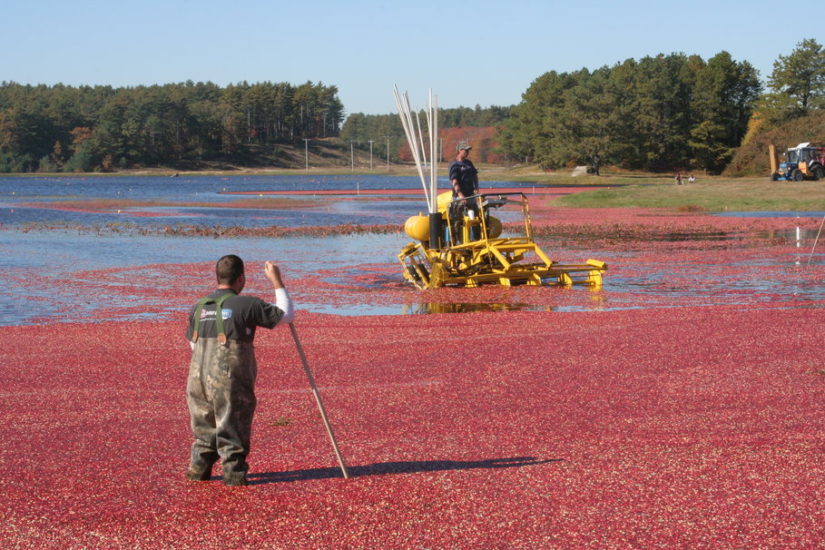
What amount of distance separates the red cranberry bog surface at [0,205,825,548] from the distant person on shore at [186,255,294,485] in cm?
45

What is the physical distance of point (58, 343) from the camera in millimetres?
15914

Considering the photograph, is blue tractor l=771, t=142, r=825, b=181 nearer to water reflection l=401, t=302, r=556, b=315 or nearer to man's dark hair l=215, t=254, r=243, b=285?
water reflection l=401, t=302, r=556, b=315

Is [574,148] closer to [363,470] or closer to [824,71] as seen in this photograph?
[824,71]

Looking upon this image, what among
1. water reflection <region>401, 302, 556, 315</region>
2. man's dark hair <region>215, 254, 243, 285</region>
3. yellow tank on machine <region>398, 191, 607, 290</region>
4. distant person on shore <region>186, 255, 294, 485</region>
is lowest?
water reflection <region>401, 302, 556, 315</region>

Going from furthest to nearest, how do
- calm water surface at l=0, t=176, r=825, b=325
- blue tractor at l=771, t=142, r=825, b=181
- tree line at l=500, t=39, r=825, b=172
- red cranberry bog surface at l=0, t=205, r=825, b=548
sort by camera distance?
tree line at l=500, t=39, r=825, b=172 → blue tractor at l=771, t=142, r=825, b=181 → calm water surface at l=0, t=176, r=825, b=325 → red cranberry bog surface at l=0, t=205, r=825, b=548

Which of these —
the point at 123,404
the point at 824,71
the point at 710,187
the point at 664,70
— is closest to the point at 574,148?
the point at 664,70

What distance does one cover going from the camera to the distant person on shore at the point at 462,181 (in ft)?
74.0

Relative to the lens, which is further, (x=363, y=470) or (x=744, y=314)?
(x=744, y=314)

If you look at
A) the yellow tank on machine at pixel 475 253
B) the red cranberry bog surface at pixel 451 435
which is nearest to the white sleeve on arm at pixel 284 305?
the red cranberry bog surface at pixel 451 435

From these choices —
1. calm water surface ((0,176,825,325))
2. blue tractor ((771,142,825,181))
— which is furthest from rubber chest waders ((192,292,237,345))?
blue tractor ((771,142,825,181))

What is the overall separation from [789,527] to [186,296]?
17956 mm

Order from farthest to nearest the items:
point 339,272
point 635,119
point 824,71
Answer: point 635,119 < point 824,71 < point 339,272

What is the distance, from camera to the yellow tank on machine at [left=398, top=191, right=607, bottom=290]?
22.9 metres

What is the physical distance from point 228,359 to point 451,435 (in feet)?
9.41
